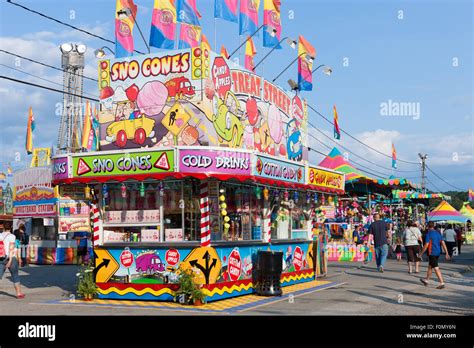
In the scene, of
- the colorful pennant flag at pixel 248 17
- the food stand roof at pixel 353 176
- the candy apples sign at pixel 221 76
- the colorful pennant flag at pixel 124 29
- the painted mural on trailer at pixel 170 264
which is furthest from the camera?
the food stand roof at pixel 353 176

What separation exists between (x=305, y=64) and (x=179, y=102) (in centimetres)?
838

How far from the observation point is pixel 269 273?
47.4ft

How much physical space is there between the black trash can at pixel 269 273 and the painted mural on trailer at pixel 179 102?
10.0ft

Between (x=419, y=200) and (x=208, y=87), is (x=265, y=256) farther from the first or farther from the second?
(x=419, y=200)

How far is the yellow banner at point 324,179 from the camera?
56.6 ft

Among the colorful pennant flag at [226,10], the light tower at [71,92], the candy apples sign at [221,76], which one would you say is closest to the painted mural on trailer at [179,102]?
the candy apples sign at [221,76]

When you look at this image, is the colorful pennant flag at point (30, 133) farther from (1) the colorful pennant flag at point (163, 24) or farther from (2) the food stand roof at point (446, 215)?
(2) the food stand roof at point (446, 215)

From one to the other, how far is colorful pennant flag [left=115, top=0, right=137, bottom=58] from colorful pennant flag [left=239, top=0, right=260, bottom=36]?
3.40 m

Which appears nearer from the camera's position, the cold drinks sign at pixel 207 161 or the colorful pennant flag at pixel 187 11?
the cold drinks sign at pixel 207 161

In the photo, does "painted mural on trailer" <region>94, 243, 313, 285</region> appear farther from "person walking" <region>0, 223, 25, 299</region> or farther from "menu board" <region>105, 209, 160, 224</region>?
"person walking" <region>0, 223, 25, 299</region>

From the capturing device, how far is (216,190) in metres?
13.9

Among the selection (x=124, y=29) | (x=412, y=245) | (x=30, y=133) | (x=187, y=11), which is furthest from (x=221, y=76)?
(x=30, y=133)

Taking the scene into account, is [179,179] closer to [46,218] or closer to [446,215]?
[46,218]
